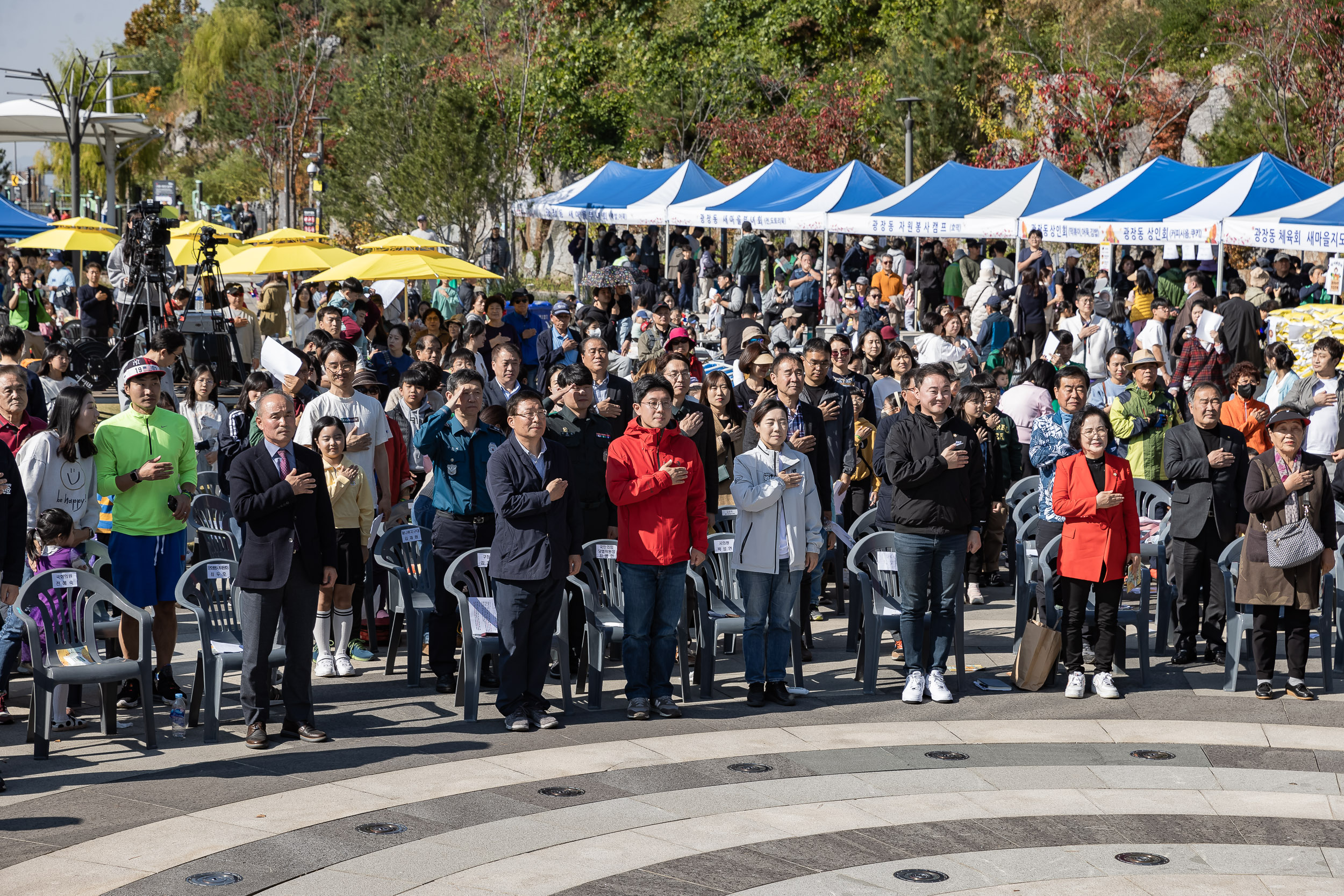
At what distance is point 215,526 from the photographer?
10.2 metres

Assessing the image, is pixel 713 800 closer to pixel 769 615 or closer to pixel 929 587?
pixel 769 615

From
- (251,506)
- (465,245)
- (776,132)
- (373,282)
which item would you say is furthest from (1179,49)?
(251,506)

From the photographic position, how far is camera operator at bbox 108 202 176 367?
56.2ft

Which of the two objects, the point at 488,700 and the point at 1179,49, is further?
the point at 1179,49

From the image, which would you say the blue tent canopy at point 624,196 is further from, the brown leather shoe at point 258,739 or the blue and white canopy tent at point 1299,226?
the brown leather shoe at point 258,739

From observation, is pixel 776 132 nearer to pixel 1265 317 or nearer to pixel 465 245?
pixel 465 245

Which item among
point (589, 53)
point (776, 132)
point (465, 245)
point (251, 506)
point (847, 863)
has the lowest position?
point (847, 863)

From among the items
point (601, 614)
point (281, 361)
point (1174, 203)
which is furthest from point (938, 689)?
point (1174, 203)

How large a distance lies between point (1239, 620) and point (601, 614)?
12.3 ft

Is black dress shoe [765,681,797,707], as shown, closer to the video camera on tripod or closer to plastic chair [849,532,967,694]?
plastic chair [849,532,967,694]

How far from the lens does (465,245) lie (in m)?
31.7

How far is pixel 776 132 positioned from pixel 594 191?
1366 cm

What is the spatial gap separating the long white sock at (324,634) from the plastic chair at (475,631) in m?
0.93

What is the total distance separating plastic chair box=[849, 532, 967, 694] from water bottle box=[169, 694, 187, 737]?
3735 millimetres
